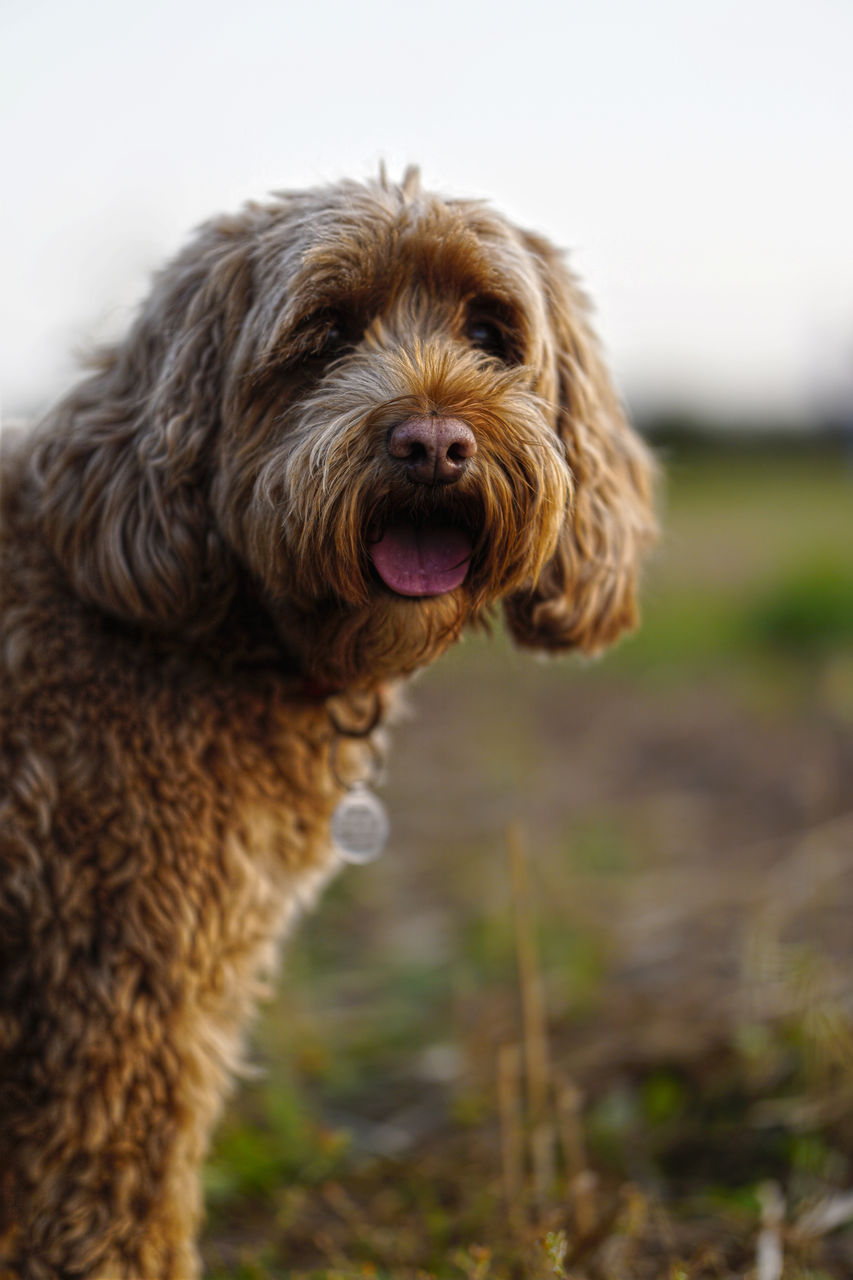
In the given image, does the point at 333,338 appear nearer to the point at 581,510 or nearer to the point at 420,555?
the point at 420,555

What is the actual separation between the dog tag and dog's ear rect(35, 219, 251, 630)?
550mm

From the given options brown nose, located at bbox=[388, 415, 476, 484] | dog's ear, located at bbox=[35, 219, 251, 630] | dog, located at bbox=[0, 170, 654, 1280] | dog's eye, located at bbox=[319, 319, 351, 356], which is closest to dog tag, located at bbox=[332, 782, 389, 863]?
dog, located at bbox=[0, 170, 654, 1280]

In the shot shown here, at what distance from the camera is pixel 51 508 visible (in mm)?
2566

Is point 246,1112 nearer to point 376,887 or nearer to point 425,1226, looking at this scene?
point 425,1226

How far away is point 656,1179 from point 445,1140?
643 millimetres

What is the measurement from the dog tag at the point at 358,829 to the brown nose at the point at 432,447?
85 centimetres

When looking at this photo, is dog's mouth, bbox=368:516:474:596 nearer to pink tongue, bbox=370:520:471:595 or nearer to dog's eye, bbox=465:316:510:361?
pink tongue, bbox=370:520:471:595

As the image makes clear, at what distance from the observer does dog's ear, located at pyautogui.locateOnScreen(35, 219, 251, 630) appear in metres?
2.46

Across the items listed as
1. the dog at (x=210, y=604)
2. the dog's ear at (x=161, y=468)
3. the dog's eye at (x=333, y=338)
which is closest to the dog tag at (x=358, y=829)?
the dog at (x=210, y=604)

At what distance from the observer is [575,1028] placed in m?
4.03

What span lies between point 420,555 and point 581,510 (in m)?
0.52

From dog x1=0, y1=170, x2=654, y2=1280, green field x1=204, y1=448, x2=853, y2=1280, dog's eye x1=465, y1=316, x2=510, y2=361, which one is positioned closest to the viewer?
dog x1=0, y1=170, x2=654, y2=1280

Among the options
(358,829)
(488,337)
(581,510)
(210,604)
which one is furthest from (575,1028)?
(488,337)

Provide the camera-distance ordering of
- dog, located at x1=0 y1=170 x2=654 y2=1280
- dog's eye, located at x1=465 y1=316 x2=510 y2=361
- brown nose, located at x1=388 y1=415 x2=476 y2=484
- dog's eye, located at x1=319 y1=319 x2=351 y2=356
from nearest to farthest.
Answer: brown nose, located at x1=388 y1=415 x2=476 y2=484 < dog, located at x1=0 y1=170 x2=654 y2=1280 < dog's eye, located at x1=319 y1=319 x2=351 y2=356 < dog's eye, located at x1=465 y1=316 x2=510 y2=361
